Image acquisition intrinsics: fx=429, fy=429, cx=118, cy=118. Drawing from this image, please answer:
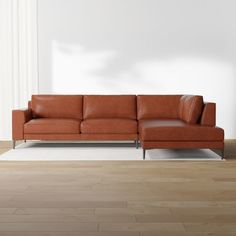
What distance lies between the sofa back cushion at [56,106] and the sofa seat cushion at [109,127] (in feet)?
2.04

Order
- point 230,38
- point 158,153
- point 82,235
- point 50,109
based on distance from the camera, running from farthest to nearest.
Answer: point 230,38, point 50,109, point 158,153, point 82,235

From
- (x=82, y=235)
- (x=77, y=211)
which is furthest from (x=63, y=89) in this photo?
(x=82, y=235)

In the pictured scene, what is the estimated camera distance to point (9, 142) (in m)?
6.81

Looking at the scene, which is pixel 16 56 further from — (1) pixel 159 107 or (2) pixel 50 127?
(1) pixel 159 107

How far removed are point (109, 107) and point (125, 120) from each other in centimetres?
58

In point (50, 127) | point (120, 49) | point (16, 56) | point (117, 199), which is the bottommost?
point (117, 199)

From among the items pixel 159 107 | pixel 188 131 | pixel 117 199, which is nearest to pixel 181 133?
pixel 188 131

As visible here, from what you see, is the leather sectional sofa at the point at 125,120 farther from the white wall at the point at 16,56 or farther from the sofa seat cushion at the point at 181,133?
the white wall at the point at 16,56

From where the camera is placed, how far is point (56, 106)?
6500 mm

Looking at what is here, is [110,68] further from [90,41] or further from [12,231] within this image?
[12,231]

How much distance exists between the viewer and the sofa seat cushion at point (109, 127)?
5906mm

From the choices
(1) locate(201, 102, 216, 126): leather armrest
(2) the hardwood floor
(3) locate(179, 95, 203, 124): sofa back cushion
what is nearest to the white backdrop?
(3) locate(179, 95, 203, 124): sofa back cushion

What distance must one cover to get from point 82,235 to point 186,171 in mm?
2060

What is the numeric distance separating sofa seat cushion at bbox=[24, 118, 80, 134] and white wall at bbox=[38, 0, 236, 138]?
140 cm
